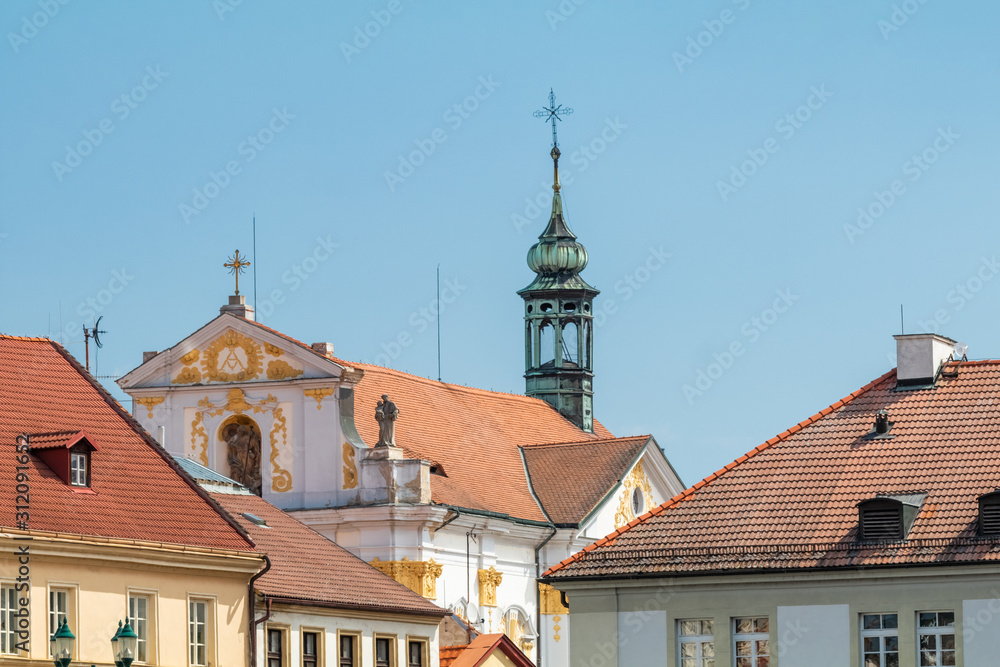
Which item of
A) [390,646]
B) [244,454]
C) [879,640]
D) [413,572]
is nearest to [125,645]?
[879,640]

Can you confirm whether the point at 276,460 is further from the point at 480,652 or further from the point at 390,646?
the point at 390,646

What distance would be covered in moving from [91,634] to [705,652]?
422 inches

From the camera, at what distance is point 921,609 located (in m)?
47.4

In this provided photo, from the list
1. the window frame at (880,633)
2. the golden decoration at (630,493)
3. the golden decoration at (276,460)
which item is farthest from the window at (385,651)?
the golden decoration at (630,493)

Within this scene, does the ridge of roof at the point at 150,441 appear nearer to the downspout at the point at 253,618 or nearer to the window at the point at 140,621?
the downspout at the point at 253,618

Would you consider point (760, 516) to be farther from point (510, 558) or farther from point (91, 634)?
point (510, 558)

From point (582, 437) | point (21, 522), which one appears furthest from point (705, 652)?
point (582, 437)

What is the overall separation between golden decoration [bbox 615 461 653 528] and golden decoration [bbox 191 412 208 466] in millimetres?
12554

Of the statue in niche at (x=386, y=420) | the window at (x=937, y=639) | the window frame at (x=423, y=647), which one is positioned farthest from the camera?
the statue in niche at (x=386, y=420)

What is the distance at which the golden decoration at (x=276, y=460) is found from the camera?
69938 mm

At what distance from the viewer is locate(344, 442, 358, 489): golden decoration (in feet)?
227

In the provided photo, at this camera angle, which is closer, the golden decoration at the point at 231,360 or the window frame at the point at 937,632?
the window frame at the point at 937,632

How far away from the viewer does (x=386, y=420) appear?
6894 cm

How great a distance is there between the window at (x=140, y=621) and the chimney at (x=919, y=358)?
14.4 meters
